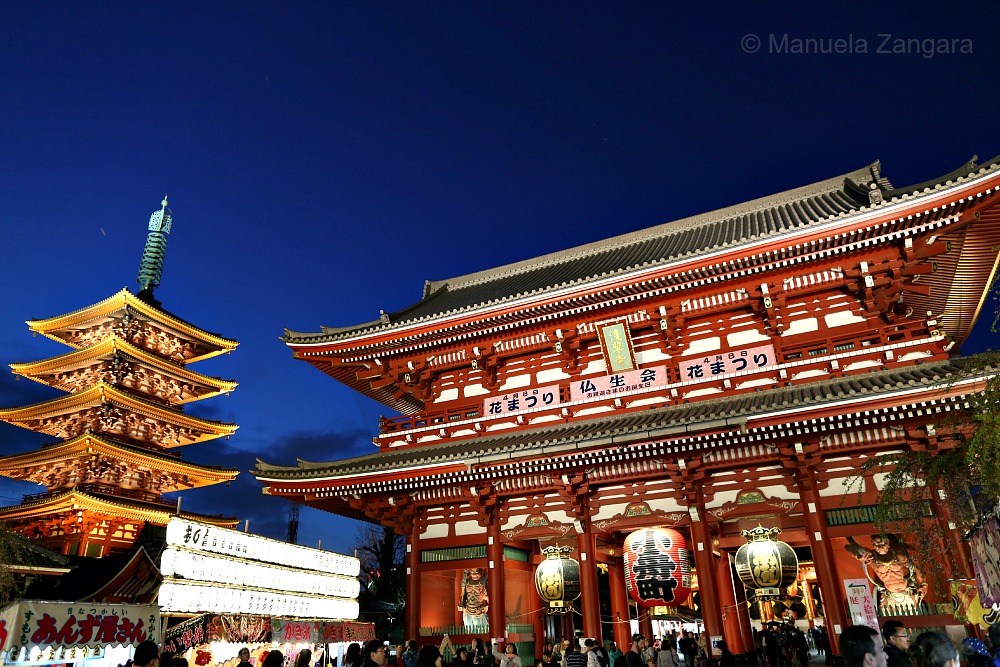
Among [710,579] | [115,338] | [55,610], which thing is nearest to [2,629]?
[55,610]

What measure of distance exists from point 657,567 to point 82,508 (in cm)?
2883

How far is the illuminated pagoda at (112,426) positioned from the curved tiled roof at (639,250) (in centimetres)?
1880

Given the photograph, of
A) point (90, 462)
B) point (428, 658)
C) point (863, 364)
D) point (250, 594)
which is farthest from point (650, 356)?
point (90, 462)

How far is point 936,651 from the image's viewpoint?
16.1ft

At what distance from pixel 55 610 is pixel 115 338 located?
87.5 feet

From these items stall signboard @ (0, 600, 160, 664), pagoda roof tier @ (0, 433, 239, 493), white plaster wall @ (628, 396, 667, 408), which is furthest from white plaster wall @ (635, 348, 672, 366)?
pagoda roof tier @ (0, 433, 239, 493)

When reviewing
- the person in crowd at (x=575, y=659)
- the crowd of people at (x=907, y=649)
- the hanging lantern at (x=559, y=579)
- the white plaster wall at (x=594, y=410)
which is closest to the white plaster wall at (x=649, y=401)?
the white plaster wall at (x=594, y=410)

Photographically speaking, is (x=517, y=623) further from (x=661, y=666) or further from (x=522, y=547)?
(x=661, y=666)

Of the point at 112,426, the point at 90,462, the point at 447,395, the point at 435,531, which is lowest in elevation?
the point at 435,531

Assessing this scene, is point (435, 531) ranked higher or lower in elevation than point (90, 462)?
lower

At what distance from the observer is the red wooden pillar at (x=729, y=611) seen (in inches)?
571

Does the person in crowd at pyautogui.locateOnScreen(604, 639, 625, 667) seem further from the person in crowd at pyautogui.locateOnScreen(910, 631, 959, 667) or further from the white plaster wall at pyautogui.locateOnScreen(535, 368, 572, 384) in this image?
the person in crowd at pyautogui.locateOnScreen(910, 631, 959, 667)

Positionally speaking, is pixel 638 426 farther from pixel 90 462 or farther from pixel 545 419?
pixel 90 462

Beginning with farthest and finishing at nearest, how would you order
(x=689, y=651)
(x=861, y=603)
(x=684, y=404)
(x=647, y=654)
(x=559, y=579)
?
(x=684, y=404), (x=559, y=579), (x=689, y=651), (x=861, y=603), (x=647, y=654)
